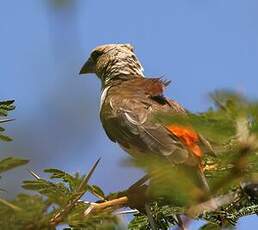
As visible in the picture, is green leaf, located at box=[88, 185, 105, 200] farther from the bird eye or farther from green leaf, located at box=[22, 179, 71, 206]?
the bird eye

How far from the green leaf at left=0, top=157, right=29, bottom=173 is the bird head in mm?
4249

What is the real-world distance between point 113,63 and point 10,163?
474 centimetres

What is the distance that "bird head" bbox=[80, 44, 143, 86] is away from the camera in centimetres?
606

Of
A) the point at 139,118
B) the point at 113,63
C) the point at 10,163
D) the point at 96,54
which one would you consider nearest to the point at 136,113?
the point at 139,118

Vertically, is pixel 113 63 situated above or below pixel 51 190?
below

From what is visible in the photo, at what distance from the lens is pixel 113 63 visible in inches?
247

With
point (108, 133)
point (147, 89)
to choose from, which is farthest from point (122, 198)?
point (147, 89)

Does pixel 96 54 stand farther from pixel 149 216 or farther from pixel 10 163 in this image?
pixel 10 163

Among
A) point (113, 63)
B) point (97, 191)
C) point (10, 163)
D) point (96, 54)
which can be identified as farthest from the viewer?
point (96, 54)

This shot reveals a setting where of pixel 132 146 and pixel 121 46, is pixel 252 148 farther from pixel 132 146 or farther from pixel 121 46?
pixel 121 46

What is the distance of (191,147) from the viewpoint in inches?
119

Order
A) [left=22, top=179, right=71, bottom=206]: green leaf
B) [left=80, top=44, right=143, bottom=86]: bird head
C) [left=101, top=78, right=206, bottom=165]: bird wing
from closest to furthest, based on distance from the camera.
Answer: [left=22, top=179, right=71, bottom=206]: green leaf → [left=101, top=78, right=206, bottom=165]: bird wing → [left=80, top=44, right=143, bottom=86]: bird head

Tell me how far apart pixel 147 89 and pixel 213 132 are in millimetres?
3386

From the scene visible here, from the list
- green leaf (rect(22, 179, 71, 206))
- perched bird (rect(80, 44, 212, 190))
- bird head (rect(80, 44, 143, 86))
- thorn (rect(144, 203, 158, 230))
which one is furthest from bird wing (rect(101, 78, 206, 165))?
green leaf (rect(22, 179, 71, 206))
